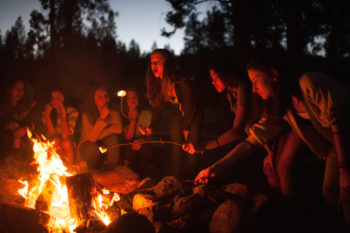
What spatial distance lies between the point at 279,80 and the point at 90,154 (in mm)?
3941

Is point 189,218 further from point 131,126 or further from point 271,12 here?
point 271,12

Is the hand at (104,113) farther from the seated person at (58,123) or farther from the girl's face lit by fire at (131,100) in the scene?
the seated person at (58,123)

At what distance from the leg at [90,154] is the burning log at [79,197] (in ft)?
7.01

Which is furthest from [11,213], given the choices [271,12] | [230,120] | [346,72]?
[346,72]

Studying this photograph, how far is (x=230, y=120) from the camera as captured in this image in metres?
6.75

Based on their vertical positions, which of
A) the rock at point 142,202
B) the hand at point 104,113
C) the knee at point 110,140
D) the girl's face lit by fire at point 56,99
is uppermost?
the girl's face lit by fire at point 56,99

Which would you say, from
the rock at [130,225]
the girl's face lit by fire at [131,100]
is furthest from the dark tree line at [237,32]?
the rock at [130,225]

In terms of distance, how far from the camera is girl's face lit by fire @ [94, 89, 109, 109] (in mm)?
5723

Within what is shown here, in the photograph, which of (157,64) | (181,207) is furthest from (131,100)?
(181,207)

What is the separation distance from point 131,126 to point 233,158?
327 centimetres

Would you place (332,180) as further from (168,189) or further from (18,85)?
(18,85)

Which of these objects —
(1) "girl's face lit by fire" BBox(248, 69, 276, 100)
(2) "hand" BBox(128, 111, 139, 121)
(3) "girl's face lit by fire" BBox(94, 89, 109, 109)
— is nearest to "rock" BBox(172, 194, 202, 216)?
(1) "girl's face lit by fire" BBox(248, 69, 276, 100)

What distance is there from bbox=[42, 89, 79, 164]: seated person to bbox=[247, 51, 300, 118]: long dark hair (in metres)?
4.39

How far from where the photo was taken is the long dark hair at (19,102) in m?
5.82
